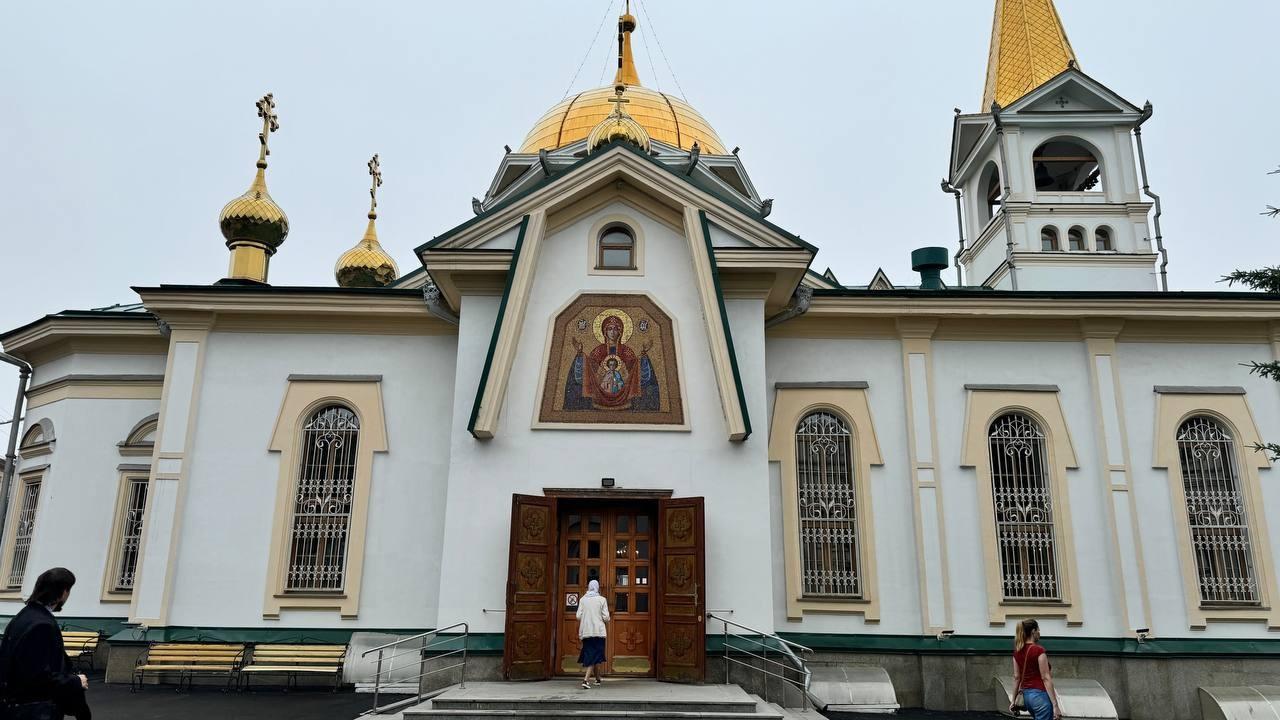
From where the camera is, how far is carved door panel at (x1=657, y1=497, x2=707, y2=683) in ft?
36.6

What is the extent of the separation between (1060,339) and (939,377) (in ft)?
6.52

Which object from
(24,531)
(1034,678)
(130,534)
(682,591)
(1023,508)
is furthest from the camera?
(24,531)

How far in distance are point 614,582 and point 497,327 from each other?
3.70 metres

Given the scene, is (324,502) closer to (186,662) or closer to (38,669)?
(186,662)

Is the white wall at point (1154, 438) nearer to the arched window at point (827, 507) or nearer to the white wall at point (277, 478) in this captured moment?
the arched window at point (827, 507)

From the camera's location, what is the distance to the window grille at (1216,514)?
42.8ft

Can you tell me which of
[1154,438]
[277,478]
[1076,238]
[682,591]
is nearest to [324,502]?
[277,478]

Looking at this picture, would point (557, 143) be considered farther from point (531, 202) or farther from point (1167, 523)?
point (1167, 523)

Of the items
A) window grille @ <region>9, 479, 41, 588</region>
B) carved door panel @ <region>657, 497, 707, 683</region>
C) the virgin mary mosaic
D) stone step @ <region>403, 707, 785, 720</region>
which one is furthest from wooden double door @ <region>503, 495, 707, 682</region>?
window grille @ <region>9, 479, 41, 588</region>

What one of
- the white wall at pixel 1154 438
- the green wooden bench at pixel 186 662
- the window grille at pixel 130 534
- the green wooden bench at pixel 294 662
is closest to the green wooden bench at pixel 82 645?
the window grille at pixel 130 534

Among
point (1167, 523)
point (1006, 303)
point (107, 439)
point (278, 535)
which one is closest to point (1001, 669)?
point (1167, 523)

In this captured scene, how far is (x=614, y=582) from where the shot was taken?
12.1m

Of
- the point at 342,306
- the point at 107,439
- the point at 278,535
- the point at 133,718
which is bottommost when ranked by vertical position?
the point at 133,718

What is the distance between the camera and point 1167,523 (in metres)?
13.1
